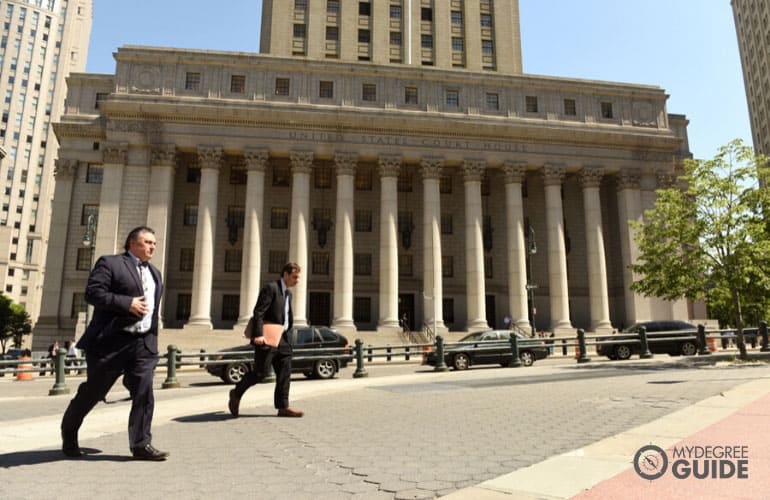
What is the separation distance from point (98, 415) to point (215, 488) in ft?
18.3

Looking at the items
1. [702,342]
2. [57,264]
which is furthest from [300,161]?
[702,342]

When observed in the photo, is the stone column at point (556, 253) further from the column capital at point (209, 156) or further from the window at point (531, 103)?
the column capital at point (209, 156)

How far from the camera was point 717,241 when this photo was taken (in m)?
18.5

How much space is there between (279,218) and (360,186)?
280 inches

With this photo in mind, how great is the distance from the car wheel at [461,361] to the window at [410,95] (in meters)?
24.7

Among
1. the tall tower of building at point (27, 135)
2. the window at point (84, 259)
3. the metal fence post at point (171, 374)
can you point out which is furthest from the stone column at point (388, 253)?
the tall tower of building at point (27, 135)

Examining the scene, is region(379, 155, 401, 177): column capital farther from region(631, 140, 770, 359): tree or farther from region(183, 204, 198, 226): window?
region(631, 140, 770, 359): tree

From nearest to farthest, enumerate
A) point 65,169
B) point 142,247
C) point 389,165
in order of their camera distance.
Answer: point 142,247 < point 389,165 < point 65,169

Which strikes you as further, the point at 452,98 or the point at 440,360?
Result: the point at 452,98

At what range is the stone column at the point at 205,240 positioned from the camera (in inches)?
1331

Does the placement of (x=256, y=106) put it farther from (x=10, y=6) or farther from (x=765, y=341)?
(x=10, y=6)

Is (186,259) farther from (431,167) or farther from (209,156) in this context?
(431,167)

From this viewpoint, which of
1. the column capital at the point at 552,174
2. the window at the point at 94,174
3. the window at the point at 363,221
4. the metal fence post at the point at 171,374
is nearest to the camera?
the metal fence post at the point at 171,374

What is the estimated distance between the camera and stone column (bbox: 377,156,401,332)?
3525 centimetres
